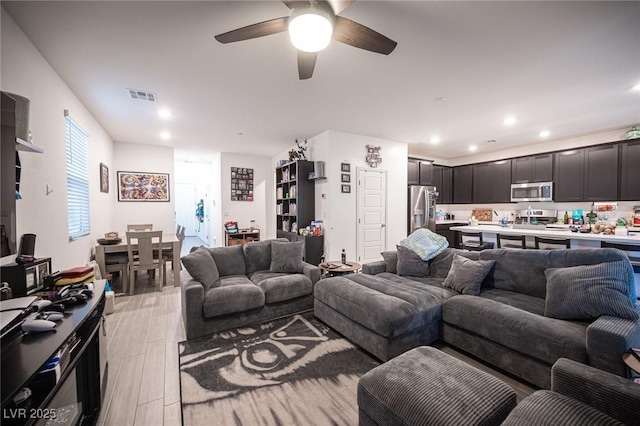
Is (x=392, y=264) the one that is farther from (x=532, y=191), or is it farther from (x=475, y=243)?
(x=532, y=191)

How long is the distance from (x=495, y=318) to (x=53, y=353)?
2.68 m

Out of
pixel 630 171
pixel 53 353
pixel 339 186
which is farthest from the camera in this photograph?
pixel 339 186

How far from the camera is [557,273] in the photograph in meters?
2.16

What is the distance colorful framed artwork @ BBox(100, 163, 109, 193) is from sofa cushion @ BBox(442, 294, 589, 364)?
562 cm

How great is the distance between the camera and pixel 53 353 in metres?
1.06

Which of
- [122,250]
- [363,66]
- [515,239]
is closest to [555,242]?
[515,239]

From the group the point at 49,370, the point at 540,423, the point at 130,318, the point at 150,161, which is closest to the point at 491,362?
the point at 540,423

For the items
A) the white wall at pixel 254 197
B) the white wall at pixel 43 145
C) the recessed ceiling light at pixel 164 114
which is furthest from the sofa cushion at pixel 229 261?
the white wall at pixel 254 197

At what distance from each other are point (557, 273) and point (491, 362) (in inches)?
36.5

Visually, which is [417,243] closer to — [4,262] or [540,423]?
[540,423]

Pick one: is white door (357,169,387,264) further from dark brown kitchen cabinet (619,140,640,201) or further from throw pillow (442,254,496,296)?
dark brown kitchen cabinet (619,140,640,201)

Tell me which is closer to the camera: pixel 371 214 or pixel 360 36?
pixel 360 36

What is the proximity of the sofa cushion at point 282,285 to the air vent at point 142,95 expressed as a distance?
105 inches

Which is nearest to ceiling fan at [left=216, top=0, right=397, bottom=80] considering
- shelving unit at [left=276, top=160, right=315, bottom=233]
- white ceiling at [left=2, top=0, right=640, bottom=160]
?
white ceiling at [left=2, top=0, right=640, bottom=160]
